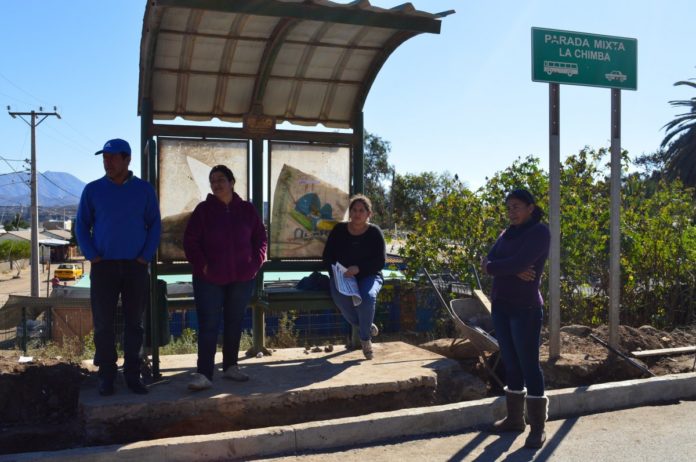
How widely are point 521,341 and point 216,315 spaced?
2.32m

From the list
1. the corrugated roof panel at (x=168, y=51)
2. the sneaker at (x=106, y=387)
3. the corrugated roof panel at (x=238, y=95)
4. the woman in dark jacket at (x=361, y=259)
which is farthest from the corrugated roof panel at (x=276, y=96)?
the sneaker at (x=106, y=387)

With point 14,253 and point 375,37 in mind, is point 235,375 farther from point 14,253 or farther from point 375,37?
point 14,253

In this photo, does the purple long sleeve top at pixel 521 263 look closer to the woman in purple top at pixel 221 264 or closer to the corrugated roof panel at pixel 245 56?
the woman in purple top at pixel 221 264

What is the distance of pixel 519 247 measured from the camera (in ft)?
15.9

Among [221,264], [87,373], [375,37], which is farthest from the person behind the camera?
[375,37]

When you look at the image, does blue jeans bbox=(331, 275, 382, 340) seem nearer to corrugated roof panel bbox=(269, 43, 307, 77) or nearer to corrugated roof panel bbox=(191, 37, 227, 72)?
corrugated roof panel bbox=(269, 43, 307, 77)

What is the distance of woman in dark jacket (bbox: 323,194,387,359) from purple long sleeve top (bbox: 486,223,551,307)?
162 centimetres

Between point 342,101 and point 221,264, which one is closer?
point 221,264

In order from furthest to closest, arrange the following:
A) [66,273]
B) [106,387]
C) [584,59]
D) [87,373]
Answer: [66,273]
[584,59]
[87,373]
[106,387]

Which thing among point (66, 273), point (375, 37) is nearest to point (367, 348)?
point (375, 37)

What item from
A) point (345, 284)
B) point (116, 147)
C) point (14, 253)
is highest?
point (116, 147)

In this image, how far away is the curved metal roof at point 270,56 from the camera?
596 centimetres

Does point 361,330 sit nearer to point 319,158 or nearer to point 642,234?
point 319,158

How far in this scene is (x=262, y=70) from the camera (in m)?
6.80
